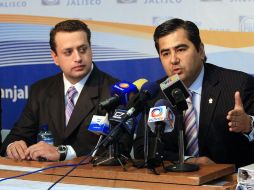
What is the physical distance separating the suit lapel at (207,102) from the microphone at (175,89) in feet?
3.17

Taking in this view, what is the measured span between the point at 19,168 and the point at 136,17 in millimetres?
1840

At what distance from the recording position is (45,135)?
4.15 metres

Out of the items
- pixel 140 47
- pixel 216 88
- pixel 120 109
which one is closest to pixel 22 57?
pixel 140 47

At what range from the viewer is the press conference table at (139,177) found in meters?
2.70

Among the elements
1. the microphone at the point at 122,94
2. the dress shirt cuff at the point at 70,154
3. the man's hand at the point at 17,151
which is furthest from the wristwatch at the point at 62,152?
the microphone at the point at 122,94

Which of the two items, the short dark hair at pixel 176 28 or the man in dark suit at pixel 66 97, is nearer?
the short dark hair at pixel 176 28

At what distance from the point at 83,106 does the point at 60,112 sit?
0.20 meters

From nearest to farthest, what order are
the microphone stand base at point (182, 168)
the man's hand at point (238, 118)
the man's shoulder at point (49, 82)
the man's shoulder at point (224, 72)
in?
the microphone stand base at point (182, 168)
the man's hand at point (238, 118)
the man's shoulder at point (224, 72)
the man's shoulder at point (49, 82)

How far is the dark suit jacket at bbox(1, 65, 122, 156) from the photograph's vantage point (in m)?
4.10

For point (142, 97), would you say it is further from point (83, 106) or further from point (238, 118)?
point (83, 106)

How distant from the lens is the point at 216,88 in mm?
3783

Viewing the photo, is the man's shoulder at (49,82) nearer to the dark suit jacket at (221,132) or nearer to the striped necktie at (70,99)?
the striped necktie at (70,99)

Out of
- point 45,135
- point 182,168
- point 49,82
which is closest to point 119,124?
point 182,168

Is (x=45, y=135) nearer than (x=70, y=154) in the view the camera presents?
No
